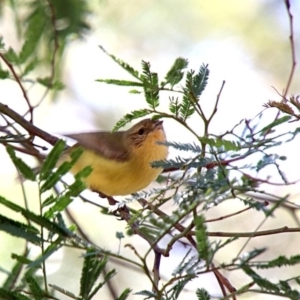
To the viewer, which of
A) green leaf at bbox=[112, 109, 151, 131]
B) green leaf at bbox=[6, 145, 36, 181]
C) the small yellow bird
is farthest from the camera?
the small yellow bird

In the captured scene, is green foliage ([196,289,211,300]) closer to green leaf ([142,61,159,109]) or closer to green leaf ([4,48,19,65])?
green leaf ([142,61,159,109])

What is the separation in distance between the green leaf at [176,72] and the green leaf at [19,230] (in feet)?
1.62

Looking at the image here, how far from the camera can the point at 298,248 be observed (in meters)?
4.85

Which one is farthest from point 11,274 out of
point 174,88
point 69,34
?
point 69,34

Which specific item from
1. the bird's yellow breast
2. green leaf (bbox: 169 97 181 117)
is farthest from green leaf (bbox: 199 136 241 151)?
the bird's yellow breast

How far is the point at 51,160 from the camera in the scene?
143cm

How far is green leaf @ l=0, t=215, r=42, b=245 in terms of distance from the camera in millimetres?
1411

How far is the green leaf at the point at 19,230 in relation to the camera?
1411 millimetres

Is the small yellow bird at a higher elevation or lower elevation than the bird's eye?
lower

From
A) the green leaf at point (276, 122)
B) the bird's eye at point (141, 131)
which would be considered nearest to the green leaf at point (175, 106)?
the green leaf at point (276, 122)

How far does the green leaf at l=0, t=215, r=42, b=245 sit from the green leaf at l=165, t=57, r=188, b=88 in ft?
1.62

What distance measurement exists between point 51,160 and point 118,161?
1676mm

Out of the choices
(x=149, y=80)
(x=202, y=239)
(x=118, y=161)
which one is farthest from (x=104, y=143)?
(x=202, y=239)

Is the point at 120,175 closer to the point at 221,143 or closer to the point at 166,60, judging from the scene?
the point at 221,143
